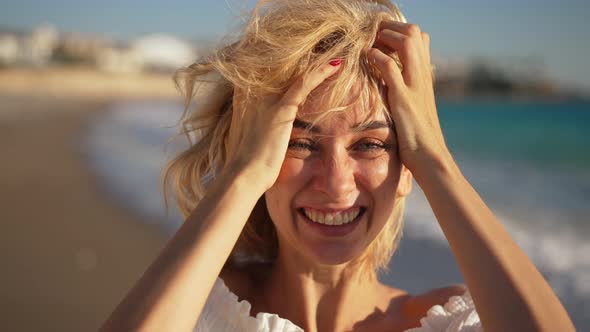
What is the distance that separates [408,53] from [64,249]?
5168mm

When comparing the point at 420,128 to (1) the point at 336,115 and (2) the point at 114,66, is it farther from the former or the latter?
(2) the point at 114,66

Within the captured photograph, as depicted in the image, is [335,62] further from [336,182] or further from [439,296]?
[439,296]

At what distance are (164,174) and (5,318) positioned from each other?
2.70 m

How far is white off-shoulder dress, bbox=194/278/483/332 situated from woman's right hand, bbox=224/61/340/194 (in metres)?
0.53

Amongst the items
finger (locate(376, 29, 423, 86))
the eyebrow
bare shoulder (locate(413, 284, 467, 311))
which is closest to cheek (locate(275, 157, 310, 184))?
the eyebrow

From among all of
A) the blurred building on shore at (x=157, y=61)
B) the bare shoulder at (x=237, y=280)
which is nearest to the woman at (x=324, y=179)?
the bare shoulder at (x=237, y=280)

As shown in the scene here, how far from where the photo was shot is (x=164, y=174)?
111 inches

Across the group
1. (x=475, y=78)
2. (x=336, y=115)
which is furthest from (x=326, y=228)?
(x=475, y=78)

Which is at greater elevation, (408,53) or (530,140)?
(530,140)

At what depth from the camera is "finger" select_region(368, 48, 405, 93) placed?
221cm

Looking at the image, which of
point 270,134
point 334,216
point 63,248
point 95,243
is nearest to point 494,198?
point 95,243

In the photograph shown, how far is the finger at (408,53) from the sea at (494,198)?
1.06 m

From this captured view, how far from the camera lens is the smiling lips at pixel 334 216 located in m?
2.21

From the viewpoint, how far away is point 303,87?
85.7 inches
